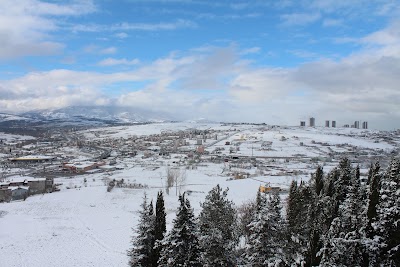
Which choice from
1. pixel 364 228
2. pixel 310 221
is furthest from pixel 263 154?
pixel 364 228

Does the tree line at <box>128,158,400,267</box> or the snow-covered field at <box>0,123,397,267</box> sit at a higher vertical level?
the tree line at <box>128,158,400,267</box>

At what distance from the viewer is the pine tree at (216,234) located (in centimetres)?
1405

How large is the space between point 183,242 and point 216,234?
139 centimetres

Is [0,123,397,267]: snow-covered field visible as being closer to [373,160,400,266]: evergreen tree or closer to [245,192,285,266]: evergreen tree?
[245,192,285,266]: evergreen tree

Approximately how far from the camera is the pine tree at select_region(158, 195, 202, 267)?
1387cm

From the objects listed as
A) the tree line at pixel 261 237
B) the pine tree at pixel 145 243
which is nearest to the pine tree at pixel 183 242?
the tree line at pixel 261 237

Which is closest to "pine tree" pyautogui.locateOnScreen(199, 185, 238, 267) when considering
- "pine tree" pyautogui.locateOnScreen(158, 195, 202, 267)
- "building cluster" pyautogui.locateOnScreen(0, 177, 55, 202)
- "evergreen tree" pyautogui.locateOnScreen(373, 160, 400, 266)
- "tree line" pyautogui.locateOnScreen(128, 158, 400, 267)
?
"tree line" pyautogui.locateOnScreen(128, 158, 400, 267)

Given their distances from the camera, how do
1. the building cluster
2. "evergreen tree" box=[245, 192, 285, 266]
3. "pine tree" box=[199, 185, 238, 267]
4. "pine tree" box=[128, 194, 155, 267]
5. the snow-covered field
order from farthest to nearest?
the building cluster, the snow-covered field, "pine tree" box=[128, 194, 155, 267], "evergreen tree" box=[245, 192, 285, 266], "pine tree" box=[199, 185, 238, 267]

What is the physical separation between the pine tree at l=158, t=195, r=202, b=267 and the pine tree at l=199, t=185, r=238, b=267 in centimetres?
35

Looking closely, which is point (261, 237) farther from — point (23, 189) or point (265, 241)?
point (23, 189)

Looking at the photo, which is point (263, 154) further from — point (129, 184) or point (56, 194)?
point (56, 194)

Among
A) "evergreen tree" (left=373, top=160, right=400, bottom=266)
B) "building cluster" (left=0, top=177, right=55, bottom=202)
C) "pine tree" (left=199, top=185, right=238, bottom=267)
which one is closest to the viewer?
"pine tree" (left=199, top=185, right=238, bottom=267)

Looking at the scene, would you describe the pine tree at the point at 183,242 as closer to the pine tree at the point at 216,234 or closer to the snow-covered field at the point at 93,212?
the pine tree at the point at 216,234

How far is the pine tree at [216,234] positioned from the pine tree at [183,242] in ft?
1.16
